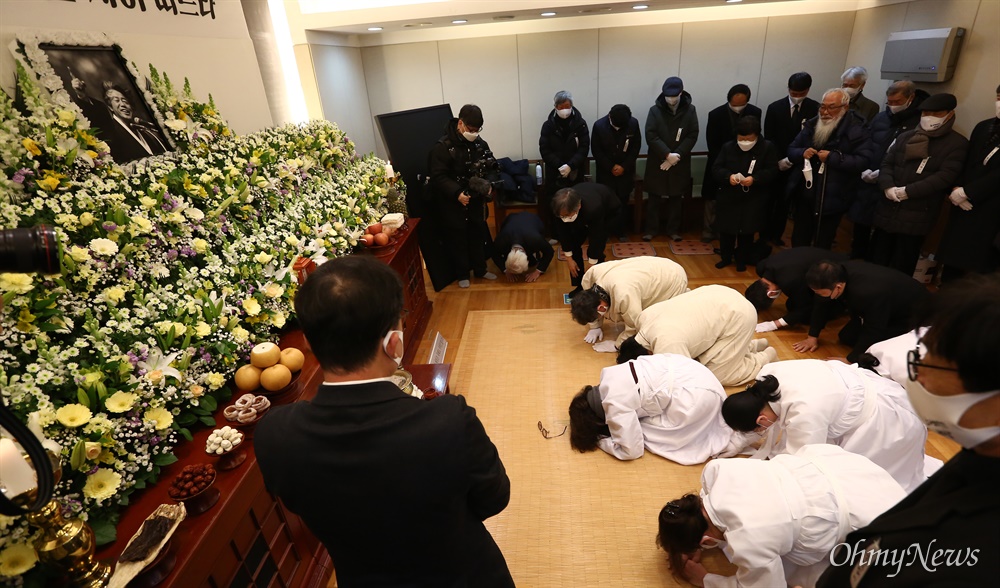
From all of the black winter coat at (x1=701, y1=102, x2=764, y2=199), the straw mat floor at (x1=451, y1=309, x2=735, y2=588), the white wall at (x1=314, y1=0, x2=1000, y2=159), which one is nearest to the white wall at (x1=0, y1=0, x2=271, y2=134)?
the white wall at (x1=314, y1=0, x2=1000, y2=159)

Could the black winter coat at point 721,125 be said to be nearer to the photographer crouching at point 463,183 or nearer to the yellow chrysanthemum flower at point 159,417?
the photographer crouching at point 463,183

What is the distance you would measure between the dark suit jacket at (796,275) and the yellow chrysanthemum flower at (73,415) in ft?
12.6

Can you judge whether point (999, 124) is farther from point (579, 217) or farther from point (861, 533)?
point (861, 533)

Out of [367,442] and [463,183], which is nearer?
[367,442]

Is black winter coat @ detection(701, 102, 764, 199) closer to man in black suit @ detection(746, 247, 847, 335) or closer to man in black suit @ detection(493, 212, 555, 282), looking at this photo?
man in black suit @ detection(746, 247, 847, 335)

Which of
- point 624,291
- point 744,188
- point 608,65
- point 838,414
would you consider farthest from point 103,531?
point 608,65

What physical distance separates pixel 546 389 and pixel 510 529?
3.46 ft

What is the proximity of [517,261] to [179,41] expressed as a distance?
295cm

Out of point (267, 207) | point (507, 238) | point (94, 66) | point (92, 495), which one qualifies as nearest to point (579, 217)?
point (507, 238)

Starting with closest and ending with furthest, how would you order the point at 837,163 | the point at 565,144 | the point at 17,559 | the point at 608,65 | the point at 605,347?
1. the point at 17,559
2. the point at 605,347
3. the point at 837,163
4. the point at 565,144
5. the point at 608,65

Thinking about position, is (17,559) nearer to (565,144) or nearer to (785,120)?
(565,144)

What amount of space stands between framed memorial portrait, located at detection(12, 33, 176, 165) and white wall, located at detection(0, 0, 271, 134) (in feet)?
0.18

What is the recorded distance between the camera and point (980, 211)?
10.6 feet

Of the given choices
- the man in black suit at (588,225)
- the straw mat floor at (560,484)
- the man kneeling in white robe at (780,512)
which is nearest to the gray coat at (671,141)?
the man in black suit at (588,225)
